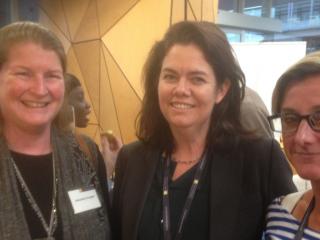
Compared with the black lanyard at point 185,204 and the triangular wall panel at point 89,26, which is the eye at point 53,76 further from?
the triangular wall panel at point 89,26

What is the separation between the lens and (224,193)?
1702 mm

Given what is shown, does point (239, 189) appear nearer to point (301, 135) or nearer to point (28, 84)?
point (301, 135)

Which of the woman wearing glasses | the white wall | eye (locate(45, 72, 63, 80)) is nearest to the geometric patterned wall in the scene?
the white wall

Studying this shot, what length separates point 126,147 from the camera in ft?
6.91

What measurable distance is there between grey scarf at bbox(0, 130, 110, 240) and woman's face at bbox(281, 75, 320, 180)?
39.2 inches

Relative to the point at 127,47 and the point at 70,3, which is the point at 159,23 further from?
the point at 70,3

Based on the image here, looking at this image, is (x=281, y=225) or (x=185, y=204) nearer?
(x=281, y=225)

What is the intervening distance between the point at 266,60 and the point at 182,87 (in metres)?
4.20

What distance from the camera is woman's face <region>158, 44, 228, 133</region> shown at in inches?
68.8

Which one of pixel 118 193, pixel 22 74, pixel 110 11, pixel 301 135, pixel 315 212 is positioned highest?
pixel 110 11

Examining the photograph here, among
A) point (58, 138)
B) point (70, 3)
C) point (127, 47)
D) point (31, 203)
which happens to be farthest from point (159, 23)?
point (31, 203)

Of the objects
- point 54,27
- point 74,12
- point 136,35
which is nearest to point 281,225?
point 136,35

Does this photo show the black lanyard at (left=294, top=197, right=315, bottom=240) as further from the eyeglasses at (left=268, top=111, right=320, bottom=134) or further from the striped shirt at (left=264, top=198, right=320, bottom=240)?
the eyeglasses at (left=268, top=111, right=320, bottom=134)

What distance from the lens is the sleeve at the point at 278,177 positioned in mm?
1678
